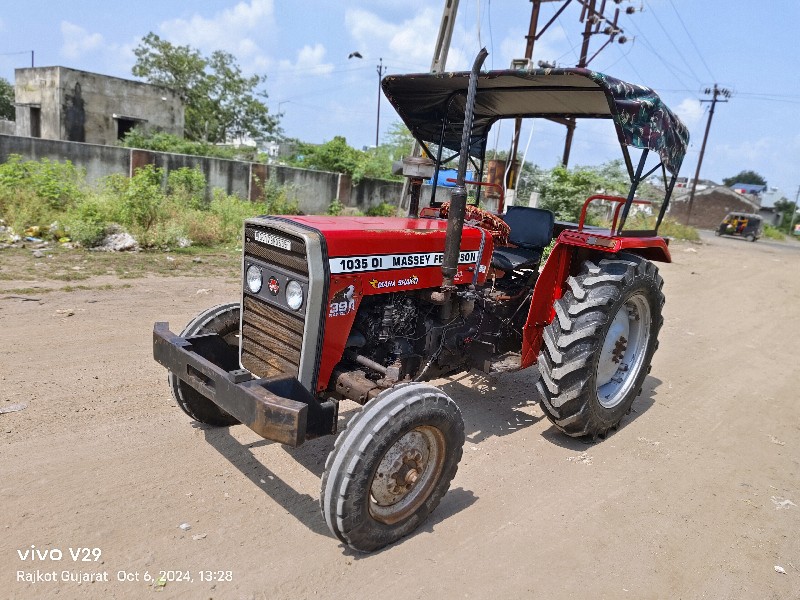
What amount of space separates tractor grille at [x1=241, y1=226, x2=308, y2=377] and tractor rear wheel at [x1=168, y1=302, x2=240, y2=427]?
0.25 metres

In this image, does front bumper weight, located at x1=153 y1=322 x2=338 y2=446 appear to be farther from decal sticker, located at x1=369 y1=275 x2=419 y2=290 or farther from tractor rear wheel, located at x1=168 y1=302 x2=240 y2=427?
decal sticker, located at x1=369 y1=275 x2=419 y2=290

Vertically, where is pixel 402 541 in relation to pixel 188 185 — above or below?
below

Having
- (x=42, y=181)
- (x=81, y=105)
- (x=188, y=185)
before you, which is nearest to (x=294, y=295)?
(x=42, y=181)

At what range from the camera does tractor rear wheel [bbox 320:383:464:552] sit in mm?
2754

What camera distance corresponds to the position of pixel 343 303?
336cm

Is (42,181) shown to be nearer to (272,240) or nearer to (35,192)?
(35,192)

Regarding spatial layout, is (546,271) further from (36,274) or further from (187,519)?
(36,274)

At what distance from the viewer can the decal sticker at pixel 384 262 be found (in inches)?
128

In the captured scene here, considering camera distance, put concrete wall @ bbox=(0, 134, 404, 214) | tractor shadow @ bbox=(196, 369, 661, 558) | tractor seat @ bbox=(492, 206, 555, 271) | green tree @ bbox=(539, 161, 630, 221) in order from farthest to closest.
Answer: green tree @ bbox=(539, 161, 630, 221), concrete wall @ bbox=(0, 134, 404, 214), tractor seat @ bbox=(492, 206, 555, 271), tractor shadow @ bbox=(196, 369, 661, 558)

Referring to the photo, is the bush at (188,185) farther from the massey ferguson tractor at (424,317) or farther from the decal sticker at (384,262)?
the decal sticker at (384,262)

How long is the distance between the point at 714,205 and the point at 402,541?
62654mm

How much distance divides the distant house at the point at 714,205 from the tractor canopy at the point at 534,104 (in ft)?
184

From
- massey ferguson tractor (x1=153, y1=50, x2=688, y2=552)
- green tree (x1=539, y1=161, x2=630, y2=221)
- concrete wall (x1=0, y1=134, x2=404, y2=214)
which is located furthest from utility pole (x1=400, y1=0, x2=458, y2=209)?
green tree (x1=539, y1=161, x2=630, y2=221)

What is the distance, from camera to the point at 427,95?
4.76 meters
